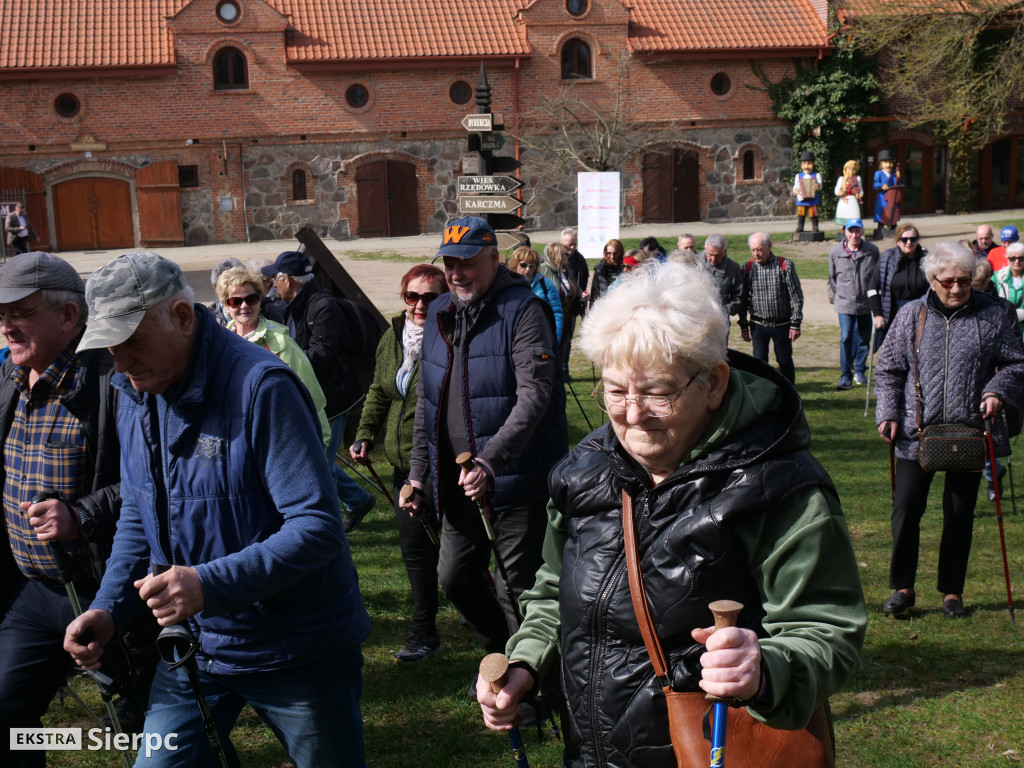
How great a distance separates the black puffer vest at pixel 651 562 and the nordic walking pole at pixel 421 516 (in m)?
2.51

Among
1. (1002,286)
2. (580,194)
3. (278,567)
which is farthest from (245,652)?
(580,194)

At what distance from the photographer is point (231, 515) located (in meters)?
3.00

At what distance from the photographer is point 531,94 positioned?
34.0 m

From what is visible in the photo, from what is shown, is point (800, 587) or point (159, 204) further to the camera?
point (159, 204)

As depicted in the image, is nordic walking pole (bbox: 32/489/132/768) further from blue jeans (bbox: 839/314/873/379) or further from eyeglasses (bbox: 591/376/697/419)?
blue jeans (bbox: 839/314/873/379)

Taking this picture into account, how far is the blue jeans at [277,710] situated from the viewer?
3.10 meters

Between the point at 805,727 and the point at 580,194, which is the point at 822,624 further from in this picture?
the point at 580,194

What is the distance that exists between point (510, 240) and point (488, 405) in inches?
266

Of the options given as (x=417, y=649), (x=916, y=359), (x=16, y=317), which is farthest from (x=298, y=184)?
(x=16, y=317)

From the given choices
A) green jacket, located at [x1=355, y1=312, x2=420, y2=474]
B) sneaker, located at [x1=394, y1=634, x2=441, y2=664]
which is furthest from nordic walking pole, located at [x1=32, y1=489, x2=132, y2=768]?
green jacket, located at [x1=355, y1=312, x2=420, y2=474]

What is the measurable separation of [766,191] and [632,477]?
114 ft

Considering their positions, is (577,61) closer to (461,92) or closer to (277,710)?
(461,92)

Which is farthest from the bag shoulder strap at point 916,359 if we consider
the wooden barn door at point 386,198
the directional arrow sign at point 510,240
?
the wooden barn door at point 386,198

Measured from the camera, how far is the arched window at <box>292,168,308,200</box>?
33531 millimetres
